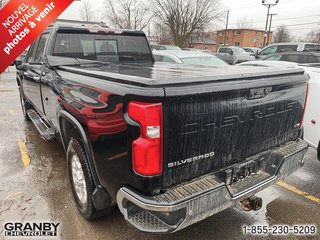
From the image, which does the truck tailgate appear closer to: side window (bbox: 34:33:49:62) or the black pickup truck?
the black pickup truck

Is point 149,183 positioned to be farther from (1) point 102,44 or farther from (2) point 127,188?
(1) point 102,44

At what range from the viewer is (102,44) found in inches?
177

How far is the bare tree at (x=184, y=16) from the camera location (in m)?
40.7

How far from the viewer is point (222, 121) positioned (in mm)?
2230

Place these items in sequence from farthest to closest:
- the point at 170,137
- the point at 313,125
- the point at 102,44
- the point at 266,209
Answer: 1. the point at 102,44
2. the point at 313,125
3. the point at 266,209
4. the point at 170,137

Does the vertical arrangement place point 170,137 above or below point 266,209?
above

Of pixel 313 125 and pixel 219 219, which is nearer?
pixel 219 219

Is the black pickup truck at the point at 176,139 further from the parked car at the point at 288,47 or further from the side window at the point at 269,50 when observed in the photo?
the side window at the point at 269,50

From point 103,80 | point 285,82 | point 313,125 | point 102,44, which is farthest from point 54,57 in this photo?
point 313,125

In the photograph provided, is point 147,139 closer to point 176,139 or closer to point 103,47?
point 176,139

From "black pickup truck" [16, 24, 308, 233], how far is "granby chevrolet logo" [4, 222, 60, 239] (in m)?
0.34

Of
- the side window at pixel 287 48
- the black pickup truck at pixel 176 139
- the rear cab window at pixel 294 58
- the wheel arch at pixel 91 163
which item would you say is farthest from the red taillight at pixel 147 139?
the side window at pixel 287 48

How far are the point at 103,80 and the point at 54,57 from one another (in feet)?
6.28

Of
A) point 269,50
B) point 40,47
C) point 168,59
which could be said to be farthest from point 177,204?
point 269,50
